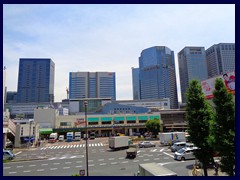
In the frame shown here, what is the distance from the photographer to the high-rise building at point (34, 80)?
588 feet

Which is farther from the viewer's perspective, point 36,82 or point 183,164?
point 36,82

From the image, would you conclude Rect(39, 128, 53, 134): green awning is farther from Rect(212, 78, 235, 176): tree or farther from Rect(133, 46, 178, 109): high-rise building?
Rect(133, 46, 178, 109): high-rise building

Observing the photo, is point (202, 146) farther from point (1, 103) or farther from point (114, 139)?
point (114, 139)

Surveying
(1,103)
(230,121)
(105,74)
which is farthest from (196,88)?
(105,74)

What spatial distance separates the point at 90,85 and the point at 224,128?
15917 centimetres

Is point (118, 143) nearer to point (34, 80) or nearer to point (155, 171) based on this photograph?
point (155, 171)

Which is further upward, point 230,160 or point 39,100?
point 39,100

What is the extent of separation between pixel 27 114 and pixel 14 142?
115m

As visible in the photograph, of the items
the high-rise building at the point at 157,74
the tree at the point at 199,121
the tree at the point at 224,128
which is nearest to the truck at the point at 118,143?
the tree at the point at 199,121

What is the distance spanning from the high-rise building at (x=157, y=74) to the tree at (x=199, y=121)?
523 ft

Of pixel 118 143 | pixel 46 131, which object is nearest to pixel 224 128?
pixel 118 143

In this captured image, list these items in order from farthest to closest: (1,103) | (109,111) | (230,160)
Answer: (109,111) → (230,160) → (1,103)

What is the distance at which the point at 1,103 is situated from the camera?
745 cm

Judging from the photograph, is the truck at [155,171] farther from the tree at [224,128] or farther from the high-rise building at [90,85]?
the high-rise building at [90,85]
